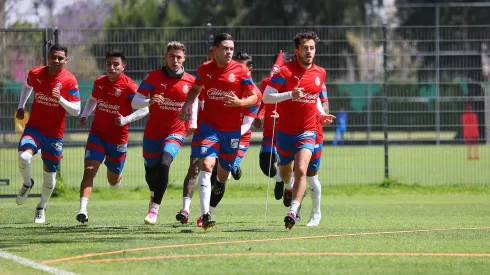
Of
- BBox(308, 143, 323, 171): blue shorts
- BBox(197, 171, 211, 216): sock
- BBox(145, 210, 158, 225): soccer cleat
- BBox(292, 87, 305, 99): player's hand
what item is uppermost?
BBox(292, 87, 305, 99): player's hand

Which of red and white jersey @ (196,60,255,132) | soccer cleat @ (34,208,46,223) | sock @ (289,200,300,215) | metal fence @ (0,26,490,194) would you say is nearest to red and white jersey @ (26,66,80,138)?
soccer cleat @ (34,208,46,223)

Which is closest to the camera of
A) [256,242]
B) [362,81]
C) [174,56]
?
[256,242]

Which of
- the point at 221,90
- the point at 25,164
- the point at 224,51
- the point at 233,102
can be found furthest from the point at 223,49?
the point at 25,164

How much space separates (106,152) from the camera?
14172 millimetres

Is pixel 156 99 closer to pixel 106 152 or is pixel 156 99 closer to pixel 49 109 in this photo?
pixel 106 152

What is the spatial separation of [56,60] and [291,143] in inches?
138

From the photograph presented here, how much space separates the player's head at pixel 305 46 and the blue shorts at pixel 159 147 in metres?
1.93

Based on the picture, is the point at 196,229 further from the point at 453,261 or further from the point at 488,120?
the point at 488,120

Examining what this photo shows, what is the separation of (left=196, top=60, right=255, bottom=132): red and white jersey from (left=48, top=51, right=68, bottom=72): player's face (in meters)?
2.47

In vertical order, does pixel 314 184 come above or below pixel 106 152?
below

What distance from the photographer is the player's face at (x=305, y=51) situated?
41.3 feet

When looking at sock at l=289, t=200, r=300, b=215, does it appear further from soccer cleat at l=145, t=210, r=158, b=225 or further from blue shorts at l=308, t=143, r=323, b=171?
soccer cleat at l=145, t=210, r=158, b=225

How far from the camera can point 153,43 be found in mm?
21891

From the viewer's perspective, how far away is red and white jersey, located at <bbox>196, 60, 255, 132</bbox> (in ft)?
40.7
